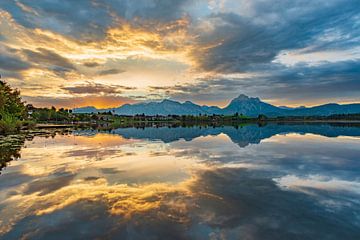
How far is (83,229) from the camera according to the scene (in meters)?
8.65

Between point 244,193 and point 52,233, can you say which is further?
point 244,193

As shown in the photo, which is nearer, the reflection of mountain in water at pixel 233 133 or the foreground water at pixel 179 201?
the foreground water at pixel 179 201

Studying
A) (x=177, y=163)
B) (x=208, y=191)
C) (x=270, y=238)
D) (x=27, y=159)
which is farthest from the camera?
(x=27, y=159)

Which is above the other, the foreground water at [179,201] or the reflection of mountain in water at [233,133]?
the reflection of mountain in water at [233,133]

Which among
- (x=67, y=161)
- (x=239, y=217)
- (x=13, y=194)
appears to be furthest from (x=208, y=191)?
(x=67, y=161)

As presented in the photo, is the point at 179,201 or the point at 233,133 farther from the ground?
the point at 233,133

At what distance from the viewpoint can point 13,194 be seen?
41.1 feet

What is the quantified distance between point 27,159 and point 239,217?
68.1 ft

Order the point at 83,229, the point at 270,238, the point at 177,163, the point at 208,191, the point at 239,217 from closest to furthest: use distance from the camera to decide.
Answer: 1. the point at 270,238
2. the point at 83,229
3. the point at 239,217
4. the point at 208,191
5. the point at 177,163

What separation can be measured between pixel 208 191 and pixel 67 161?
47.6 feet

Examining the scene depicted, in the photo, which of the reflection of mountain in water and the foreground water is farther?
the reflection of mountain in water

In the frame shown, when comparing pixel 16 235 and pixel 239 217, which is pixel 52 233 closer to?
pixel 16 235

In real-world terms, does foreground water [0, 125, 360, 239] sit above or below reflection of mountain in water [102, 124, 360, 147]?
below

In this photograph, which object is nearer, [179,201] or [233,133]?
[179,201]
